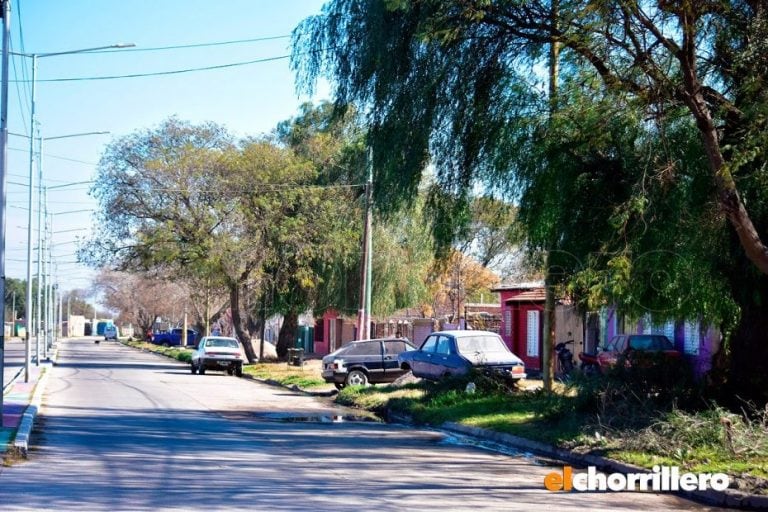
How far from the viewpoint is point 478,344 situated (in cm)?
2530

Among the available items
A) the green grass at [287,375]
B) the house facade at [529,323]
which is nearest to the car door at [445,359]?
the green grass at [287,375]

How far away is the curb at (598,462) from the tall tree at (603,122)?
2518 millimetres

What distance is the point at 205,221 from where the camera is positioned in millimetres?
43844

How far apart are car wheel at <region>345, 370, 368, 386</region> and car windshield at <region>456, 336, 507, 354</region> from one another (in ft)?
17.4

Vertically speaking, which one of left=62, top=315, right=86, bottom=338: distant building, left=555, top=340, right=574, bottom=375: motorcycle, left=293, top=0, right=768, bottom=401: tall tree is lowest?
left=62, top=315, right=86, bottom=338: distant building

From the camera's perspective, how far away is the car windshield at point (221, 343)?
1636 inches

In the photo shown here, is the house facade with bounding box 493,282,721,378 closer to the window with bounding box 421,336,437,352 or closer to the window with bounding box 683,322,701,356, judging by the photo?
the window with bounding box 683,322,701,356

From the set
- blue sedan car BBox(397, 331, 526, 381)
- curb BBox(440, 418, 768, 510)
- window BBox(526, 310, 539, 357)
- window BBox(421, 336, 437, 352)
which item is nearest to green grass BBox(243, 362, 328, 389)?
window BBox(421, 336, 437, 352)

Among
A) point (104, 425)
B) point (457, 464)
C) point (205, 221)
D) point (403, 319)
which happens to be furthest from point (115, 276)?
point (457, 464)

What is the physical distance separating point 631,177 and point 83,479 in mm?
9414

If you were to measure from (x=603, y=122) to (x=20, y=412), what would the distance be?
13129 millimetres

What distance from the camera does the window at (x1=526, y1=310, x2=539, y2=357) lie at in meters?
38.4

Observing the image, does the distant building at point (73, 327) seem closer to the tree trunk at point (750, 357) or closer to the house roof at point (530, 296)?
the house roof at point (530, 296)

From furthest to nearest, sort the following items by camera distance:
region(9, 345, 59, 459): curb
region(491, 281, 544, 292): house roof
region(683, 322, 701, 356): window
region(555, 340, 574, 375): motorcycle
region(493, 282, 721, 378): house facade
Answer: region(491, 281, 544, 292): house roof → region(555, 340, 574, 375): motorcycle → region(493, 282, 721, 378): house facade → region(683, 322, 701, 356): window → region(9, 345, 59, 459): curb
